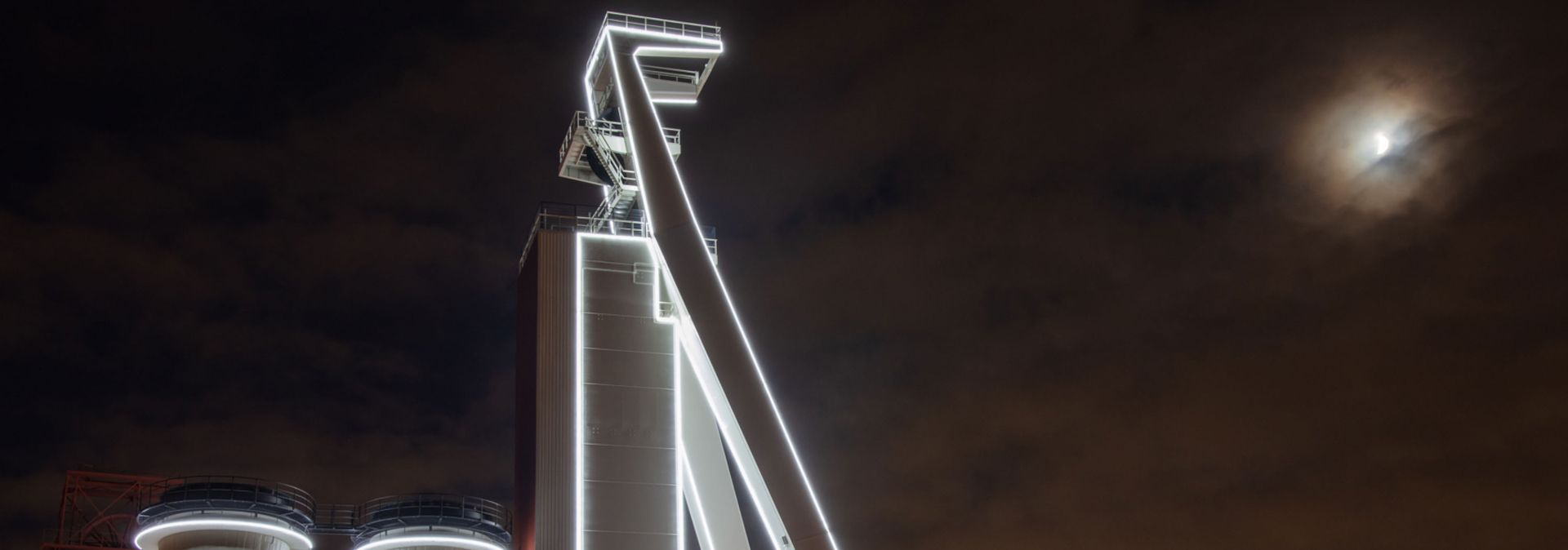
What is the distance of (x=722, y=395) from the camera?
88.8 feet

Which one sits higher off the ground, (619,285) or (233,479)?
(619,285)

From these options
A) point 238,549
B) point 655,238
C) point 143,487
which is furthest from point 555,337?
point 143,487

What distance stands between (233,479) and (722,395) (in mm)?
15539

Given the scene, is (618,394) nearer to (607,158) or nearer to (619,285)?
(619,285)

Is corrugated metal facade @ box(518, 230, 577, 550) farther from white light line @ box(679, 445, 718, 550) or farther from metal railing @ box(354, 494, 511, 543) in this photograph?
metal railing @ box(354, 494, 511, 543)

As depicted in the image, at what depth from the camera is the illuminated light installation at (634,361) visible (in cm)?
2759

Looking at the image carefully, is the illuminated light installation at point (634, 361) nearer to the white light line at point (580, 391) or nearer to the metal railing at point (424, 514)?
the white light line at point (580, 391)

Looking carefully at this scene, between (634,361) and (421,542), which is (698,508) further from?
(421,542)

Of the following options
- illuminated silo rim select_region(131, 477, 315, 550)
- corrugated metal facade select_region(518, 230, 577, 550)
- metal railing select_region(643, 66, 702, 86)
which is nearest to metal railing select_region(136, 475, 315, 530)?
illuminated silo rim select_region(131, 477, 315, 550)

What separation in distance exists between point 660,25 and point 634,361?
837 cm

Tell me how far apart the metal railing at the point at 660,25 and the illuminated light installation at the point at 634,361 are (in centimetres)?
4

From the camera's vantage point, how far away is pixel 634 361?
104ft

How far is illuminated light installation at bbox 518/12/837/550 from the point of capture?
2759cm

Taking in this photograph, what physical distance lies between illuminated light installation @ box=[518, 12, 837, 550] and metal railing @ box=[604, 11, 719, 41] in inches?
1.6
